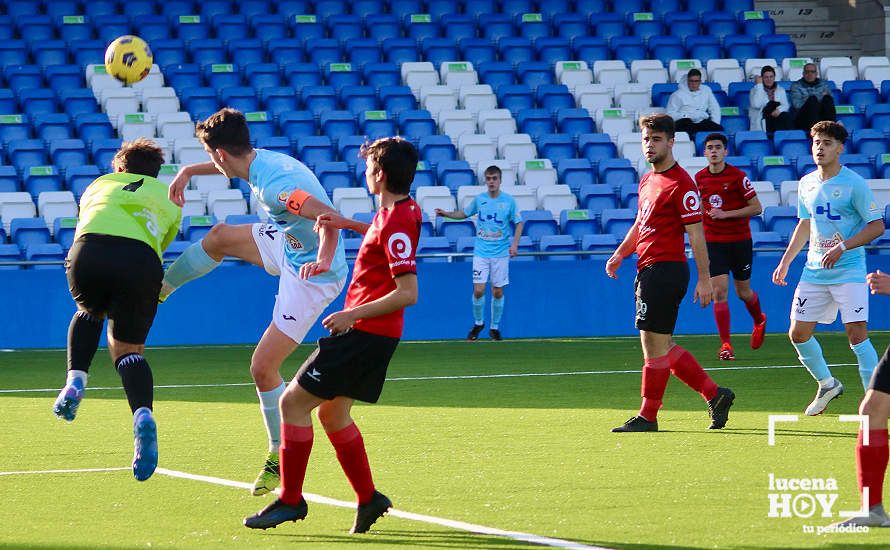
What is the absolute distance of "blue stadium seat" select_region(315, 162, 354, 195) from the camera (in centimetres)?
2005

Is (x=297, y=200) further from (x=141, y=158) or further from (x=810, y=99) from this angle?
(x=810, y=99)

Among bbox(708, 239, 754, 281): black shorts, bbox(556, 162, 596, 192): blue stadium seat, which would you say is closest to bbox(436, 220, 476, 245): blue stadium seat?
bbox(556, 162, 596, 192): blue stadium seat

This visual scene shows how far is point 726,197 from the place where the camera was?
14.5 metres

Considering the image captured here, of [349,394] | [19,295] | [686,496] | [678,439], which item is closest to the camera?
[349,394]

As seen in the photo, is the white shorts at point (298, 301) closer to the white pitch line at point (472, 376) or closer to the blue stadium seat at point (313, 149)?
the white pitch line at point (472, 376)

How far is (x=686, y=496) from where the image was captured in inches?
263

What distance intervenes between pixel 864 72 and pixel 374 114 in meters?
9.63

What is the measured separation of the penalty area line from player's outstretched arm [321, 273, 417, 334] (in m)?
1.06

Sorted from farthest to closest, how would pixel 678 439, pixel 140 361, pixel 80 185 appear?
pixel 80 185
pixel 678 439
pixel 140 361

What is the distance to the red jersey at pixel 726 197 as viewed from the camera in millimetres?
14320

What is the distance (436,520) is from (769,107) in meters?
17.9

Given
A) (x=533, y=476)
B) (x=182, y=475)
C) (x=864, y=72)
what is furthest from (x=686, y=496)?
(x=864, y=72)

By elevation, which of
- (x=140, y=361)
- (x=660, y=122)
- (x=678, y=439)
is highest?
(x=660, y=122)

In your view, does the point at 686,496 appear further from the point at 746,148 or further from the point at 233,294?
the point at 746,148
